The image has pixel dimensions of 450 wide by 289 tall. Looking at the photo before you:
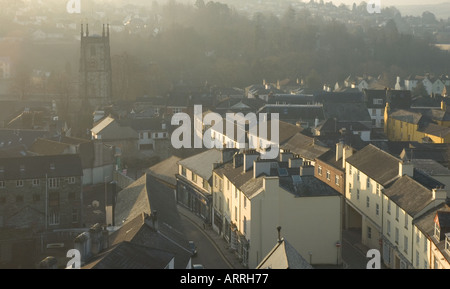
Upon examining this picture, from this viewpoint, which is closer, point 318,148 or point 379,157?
point 379,157

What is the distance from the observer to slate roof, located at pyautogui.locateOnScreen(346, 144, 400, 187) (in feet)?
69.7

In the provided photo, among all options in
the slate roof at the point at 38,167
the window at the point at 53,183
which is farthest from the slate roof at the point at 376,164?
A: the window at the point at 53,183

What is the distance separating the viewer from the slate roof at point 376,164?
69.7 feet

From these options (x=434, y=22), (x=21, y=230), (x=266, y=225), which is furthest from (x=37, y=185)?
(x=434, y=22)

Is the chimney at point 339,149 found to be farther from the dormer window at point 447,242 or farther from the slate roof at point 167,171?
the dormer window at point 447,242

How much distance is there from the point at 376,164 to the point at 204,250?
278 inches

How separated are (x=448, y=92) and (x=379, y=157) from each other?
1800 inches

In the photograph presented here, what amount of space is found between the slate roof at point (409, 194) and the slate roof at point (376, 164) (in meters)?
0.66

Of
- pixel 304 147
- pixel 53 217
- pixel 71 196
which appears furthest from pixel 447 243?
pixel 53 217

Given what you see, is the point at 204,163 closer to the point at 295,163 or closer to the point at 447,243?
the point at 295,163

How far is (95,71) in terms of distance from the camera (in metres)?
51.9

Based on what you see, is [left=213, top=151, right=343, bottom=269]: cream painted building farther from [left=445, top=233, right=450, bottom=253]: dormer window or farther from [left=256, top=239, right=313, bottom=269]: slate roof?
[left=256, top=239, right=313, bottom=269]: slate roof

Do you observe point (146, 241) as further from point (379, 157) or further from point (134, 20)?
point (134, 20)

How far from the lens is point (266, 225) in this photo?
62.5 ft
